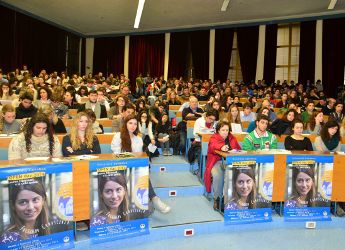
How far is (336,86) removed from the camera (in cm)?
1271

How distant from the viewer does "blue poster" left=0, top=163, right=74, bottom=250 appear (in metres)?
2.84

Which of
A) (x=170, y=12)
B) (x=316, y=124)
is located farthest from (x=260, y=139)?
(x=170, y=12)

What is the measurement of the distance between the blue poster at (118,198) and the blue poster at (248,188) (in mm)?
891

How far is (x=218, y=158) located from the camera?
4301 millimetres

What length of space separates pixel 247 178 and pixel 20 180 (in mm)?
2164

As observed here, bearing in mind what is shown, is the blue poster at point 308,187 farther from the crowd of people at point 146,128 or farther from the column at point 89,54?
the column at point 89,54

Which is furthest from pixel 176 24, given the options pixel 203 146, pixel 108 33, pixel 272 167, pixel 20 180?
pixel 20 180

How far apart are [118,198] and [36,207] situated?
2.34 ft

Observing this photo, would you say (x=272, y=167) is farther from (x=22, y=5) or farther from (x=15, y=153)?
(x=22, y=5)

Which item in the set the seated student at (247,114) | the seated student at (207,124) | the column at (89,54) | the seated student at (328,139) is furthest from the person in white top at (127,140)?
the column at (89,54)

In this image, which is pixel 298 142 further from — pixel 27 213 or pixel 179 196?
pixel 27 213

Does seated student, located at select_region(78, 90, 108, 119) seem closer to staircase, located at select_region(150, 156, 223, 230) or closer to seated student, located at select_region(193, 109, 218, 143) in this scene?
staircase, located at select_region(150, 156, 223, 230)

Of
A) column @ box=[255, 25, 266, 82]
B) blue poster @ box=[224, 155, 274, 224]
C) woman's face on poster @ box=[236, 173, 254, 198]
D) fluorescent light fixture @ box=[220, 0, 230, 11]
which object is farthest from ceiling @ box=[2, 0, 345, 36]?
woman's face on poster @ box=[236, 173, 254, 198]

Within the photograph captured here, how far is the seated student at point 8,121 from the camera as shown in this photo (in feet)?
15.0
